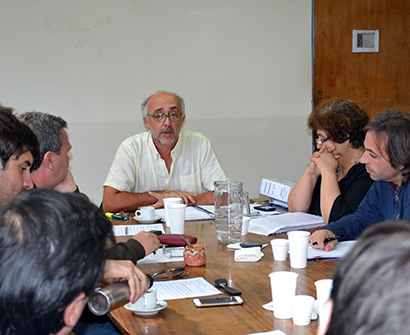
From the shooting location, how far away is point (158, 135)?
11.2 feet

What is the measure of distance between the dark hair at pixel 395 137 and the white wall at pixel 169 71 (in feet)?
7.51

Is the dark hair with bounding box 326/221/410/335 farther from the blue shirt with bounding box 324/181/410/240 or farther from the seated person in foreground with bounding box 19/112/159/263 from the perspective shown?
the seated person in foreground with bounding box 19/112/159/263

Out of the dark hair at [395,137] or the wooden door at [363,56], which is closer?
the dark hair at [395,137]

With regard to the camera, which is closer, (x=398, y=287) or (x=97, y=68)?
(x=398, y=287)

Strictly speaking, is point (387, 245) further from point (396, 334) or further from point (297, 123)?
point (297, 123)

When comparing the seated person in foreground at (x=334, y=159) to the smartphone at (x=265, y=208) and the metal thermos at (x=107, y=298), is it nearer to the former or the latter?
the smartphone at (x=265, y=208)

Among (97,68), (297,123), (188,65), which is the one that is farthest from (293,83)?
(97,68)

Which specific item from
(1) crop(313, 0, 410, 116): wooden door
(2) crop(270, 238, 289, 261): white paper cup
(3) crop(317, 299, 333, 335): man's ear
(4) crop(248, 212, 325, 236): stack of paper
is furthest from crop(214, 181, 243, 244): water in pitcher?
(1) crop(313, 0, 410, 116): wooden door

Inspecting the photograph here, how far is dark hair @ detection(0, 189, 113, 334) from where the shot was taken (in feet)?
2.68

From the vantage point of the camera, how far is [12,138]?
1.73m

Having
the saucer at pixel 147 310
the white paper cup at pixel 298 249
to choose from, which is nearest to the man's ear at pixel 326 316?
the saucer at pixel 147 310

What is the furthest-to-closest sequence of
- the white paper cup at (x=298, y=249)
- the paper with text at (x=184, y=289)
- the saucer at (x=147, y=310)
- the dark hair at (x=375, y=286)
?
1. the white paper cup at (x=298, y=249)
2. the paper with text at (x=184, y=289)
3. the saucer at (x=147, y=310)
4. the dark hair at (x=375, y=286)

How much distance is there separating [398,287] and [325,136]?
243cm

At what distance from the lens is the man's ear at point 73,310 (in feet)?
2.87
